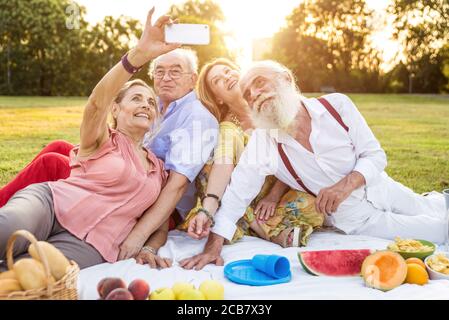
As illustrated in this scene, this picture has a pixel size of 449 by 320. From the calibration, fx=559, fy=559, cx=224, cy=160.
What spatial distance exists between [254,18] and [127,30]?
19269mm

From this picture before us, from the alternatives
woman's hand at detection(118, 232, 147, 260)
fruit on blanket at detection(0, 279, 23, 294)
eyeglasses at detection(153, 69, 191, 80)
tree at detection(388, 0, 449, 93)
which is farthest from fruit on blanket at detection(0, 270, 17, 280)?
tree at detection(388, 0, 449, 93)

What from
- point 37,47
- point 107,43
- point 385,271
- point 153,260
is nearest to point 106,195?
point 153,260

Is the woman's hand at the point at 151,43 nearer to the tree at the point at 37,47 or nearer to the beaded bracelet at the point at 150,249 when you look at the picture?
the beaded bracelet at the point at 150,249

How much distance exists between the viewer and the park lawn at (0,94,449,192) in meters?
7.24

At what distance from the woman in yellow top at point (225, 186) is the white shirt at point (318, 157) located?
11 centimetres

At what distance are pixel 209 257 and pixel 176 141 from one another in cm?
88

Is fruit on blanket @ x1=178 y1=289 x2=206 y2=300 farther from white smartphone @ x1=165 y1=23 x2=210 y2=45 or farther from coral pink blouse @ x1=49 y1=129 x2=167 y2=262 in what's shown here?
white smartphone @ x1=165 y1=23 x2=210 y2=45

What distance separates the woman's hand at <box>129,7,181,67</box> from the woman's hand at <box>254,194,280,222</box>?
1.28 metres

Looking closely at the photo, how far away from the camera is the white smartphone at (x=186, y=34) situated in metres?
3.09

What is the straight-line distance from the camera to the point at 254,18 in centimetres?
1096

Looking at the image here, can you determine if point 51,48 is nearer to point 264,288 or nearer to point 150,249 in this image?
point 150,249

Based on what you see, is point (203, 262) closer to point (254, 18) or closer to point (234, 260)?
point (234, 260)

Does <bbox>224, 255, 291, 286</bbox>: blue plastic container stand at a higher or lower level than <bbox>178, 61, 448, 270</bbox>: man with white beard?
lower
